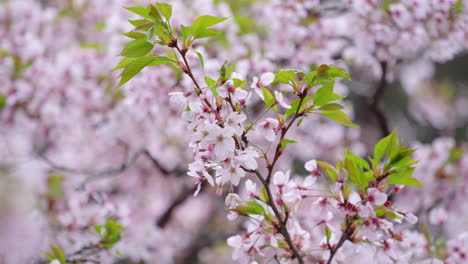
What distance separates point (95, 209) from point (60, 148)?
1.66m

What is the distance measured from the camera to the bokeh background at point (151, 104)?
2.26 metres

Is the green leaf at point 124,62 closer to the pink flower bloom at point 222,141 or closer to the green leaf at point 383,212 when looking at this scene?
the pink flower bloom at point 222,141

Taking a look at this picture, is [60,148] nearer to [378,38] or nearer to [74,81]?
[74,81]

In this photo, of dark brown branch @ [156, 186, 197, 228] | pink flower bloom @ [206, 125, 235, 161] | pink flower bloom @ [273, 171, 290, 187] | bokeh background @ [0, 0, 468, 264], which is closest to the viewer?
pink flower bloom @ [206, 125, 235, 161]

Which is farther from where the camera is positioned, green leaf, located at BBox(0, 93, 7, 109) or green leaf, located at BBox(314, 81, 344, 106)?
green leaf, located at BBox(0, 93, 7, 109)

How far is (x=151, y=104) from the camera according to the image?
240cm

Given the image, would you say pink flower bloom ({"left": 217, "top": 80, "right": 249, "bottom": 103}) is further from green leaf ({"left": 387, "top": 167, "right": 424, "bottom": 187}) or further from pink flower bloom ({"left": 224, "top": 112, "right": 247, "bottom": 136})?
green leaf ({"left": 387, "top": 167, "right": 424, "bottom": 187})

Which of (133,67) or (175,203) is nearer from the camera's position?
(133,67)

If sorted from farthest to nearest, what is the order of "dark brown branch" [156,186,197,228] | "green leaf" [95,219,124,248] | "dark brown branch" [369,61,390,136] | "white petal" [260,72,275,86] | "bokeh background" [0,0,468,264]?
"dark brown branch" [156,186,197,228] < "dark brown branch" [369,61,390,136] < "bokeh background" [0,0,468,264] < "green leaf" [95,219,124,248] < "white petal" [260,72,275,86]

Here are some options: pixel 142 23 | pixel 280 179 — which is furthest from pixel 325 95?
Result: pixel 142 23

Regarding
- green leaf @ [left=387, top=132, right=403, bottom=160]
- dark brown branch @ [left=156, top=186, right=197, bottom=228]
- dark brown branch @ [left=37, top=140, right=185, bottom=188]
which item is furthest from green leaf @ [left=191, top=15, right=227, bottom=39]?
dark brown branch @ [left=156, top=186, right=197, bottom=228]

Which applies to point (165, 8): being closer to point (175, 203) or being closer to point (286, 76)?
point (286, 76)

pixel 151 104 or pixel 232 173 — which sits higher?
pixel 232 173

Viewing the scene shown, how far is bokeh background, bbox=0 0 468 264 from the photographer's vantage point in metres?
2.26
